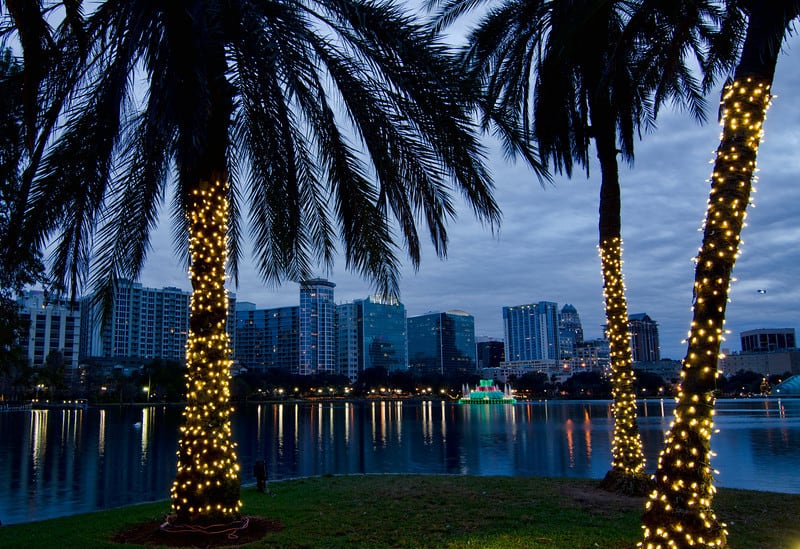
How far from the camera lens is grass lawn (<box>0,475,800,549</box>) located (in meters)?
8.09

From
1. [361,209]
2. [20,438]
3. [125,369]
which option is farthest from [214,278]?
[125,369]

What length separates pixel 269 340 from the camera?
176375mm

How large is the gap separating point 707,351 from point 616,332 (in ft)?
21.8

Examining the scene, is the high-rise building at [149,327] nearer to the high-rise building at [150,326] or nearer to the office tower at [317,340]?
the high-rise building at [150,326]

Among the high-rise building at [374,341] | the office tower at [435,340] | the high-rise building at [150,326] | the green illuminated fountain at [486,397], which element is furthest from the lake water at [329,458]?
the office tower at [435,340]

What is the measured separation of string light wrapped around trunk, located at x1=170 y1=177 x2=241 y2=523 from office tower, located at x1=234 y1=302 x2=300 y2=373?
514ft

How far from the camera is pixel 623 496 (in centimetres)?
1161

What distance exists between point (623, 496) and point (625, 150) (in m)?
7.77

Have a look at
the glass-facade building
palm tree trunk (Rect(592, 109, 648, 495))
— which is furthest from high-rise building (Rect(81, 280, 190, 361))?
palm tree trunk (Rect(592, 109, 648, 495))

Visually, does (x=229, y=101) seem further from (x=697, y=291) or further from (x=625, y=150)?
(x=625, y=150)

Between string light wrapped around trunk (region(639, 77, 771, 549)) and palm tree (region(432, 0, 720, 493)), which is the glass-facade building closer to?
palm tree (region(432, 0, 720, 493))

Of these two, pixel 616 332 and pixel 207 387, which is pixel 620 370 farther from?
pixel 207 387

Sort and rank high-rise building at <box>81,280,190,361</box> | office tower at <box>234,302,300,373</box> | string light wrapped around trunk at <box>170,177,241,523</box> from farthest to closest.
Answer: office tower at <box>234,302,300,373</box> < high-rise building at <box>81,280,190,361</box> < string light wrapped around trunk at <box>170,177,241,523</box>

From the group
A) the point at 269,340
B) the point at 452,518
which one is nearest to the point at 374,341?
the point at 269,340
